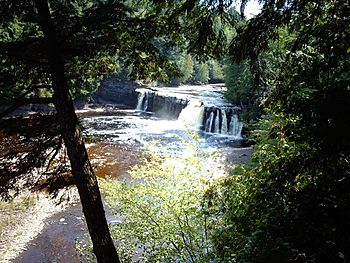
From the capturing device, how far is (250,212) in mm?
5359

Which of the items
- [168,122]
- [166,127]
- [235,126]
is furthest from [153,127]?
[235,126]

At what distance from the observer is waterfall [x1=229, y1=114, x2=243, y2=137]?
2697 centimetres

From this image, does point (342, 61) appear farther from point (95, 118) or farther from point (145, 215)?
point (95, 118)

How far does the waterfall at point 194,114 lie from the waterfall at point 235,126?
3401 mm

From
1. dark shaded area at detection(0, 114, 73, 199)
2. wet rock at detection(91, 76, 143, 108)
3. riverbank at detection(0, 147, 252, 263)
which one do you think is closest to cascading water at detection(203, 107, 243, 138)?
riverbank at detection(0, 147, 252, 263)

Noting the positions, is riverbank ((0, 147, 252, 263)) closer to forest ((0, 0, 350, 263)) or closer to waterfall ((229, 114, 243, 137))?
forest ((0, 0, 350, 263))

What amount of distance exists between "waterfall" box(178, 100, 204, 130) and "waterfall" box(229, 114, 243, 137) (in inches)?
134

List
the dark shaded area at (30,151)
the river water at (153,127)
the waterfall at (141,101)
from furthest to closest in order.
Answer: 1. the waterfall at (141,101)
2. the river water at (153,127)
3. the dark shaded area at (30,151)

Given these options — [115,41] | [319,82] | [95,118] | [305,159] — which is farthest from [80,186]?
[95,118]

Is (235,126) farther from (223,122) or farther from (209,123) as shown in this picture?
(209,123)

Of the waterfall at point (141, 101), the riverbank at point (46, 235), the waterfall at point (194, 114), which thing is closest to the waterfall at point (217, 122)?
the waterfall at point (194, 114)

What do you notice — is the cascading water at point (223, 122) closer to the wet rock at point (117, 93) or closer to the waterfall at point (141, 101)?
the waterfall at point (141, 101)

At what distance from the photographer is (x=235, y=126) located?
27250 mm

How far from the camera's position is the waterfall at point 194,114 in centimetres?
3011
